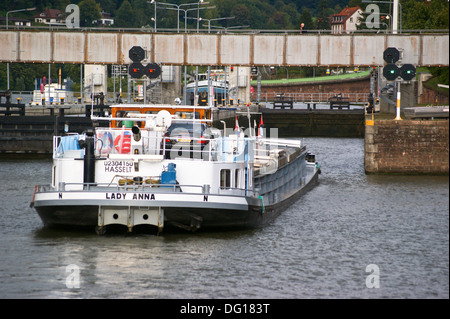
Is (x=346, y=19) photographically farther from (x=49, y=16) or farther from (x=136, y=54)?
(x=136, y=54)

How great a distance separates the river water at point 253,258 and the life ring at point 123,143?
3.09m

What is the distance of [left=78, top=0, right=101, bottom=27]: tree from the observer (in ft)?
541

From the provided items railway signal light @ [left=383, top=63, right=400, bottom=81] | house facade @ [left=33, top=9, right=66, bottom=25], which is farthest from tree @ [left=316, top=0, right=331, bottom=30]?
railway signal light @ [left=383, top=63, right=400, bottom=81]

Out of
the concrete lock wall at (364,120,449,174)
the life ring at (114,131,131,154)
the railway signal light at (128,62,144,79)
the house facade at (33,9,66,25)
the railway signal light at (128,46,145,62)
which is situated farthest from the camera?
the house facade at (33,9,66,25)

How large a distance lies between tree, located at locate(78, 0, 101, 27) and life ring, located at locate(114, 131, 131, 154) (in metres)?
137

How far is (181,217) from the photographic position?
28406mm

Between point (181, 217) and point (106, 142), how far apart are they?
441cm

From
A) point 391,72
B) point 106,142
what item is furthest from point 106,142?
point 391,72

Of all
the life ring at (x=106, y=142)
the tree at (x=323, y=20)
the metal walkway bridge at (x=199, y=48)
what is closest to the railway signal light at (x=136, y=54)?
the metal walkway bridge at (x=199, y=48)

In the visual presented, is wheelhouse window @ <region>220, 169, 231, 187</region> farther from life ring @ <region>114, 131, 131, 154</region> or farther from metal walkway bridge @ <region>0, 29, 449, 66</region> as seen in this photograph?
metal walkway bridge @ <region>0, 29, 449, 66</region>

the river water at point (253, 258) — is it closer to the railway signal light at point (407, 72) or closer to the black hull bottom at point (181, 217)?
the black hull bottom at point (181, 217)

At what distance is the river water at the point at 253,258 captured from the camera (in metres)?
22.9
